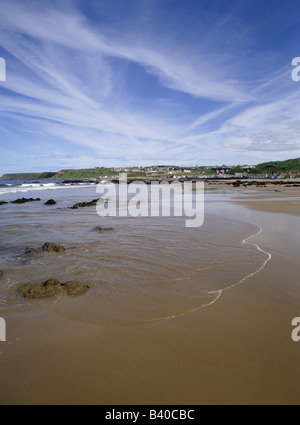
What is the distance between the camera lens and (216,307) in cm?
379

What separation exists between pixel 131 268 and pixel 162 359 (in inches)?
113

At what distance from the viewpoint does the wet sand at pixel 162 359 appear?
225 centimetres

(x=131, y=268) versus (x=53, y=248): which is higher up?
(x=53, y=248)

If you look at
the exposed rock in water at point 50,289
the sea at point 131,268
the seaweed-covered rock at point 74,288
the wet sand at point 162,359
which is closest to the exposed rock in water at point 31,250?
the sea at point 131,268

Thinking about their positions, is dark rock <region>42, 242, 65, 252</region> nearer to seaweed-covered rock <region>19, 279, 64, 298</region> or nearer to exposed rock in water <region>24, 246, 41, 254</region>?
exposed rock in water <region>24, 246, 41, 254</region>

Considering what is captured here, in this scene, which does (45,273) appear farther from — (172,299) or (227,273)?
(227,273)

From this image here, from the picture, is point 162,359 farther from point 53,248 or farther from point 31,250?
point 31,250

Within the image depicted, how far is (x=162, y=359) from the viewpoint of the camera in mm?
2693

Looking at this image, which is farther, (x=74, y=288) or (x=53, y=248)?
(x=53, y=248)

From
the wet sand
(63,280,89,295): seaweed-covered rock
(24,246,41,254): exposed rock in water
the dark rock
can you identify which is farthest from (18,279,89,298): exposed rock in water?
(24,246,41,254): exposed rock in water

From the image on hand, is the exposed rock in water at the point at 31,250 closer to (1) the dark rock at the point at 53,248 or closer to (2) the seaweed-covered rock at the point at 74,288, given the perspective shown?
(1) the dark rock at the point at 53,248

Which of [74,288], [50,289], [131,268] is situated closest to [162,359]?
[74,288]
